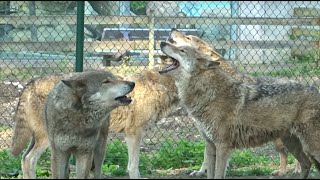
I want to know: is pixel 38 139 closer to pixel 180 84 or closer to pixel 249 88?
pixel 180 84

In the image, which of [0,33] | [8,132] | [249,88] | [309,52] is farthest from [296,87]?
[0,33]

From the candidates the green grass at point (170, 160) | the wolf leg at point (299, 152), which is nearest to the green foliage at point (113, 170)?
the green grass at point (170, 160)

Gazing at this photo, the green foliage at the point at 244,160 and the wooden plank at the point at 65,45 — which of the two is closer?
the green foliage at the point at 244,160

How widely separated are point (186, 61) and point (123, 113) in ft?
6.01

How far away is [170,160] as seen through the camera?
9.95m

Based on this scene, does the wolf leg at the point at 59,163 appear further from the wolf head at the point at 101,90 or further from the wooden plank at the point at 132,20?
the wooden plank at the point at 132,20

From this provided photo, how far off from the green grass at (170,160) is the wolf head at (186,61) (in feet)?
5.63

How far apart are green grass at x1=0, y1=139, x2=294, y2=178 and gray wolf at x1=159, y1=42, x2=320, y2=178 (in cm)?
128

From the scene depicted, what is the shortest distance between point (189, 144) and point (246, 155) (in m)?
0.78

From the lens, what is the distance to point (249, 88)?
323 inches

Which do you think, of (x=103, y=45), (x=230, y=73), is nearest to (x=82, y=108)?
(x=230, y=73)

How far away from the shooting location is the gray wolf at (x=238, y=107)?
8.03 m

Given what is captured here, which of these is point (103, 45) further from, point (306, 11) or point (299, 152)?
point (306, 11)

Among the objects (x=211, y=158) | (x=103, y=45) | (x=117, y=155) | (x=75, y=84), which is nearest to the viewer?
(x=75, y=84)
